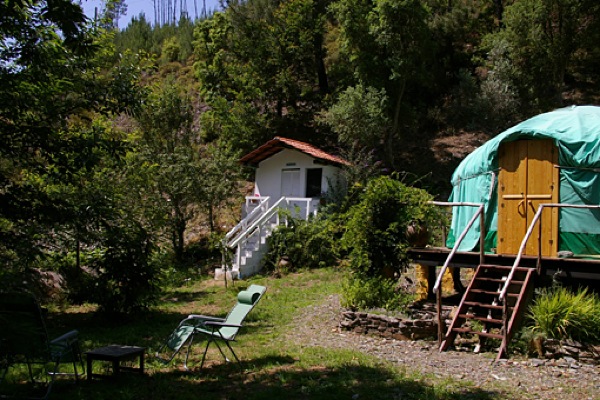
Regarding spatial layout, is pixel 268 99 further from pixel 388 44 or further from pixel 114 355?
pixel 114 355

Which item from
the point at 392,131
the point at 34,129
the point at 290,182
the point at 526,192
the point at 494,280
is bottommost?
the point at 494,280

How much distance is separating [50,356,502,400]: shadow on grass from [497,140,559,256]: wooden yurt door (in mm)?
5004

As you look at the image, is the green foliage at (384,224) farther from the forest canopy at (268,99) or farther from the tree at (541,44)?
the tree at (541,44)

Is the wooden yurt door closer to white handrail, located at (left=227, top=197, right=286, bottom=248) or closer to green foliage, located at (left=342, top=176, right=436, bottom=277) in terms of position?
green foliage, located at (left=342, top=176, right=436, bottom=277)

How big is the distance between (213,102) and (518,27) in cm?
1482

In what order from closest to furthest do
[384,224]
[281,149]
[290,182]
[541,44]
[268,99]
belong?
[384,224] < [290,182] < [281,149] < [541,44] < [268,99]

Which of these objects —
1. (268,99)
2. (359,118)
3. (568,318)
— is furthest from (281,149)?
(568,318)

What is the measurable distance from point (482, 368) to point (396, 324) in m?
1.85

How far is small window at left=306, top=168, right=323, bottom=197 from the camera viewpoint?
19266 mm

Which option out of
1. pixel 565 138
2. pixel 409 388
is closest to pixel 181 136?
pixel 565 138

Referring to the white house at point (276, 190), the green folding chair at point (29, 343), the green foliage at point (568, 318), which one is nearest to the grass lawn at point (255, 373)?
the green folding chair at point (29, 343)

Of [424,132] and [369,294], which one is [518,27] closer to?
[424,132]

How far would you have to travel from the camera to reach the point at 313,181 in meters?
19.5

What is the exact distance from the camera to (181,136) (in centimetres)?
2080
